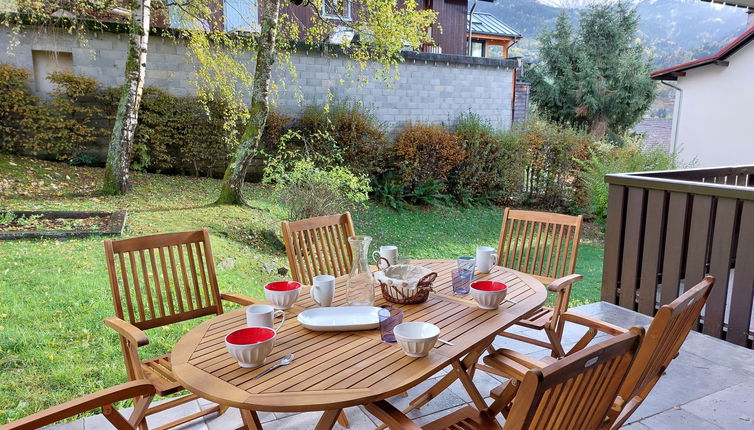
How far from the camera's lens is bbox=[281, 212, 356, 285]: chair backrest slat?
2721 mm

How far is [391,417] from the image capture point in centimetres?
148

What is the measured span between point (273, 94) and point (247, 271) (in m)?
4.02

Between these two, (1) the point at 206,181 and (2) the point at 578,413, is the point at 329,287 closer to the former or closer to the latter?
(2) the point at 578,413

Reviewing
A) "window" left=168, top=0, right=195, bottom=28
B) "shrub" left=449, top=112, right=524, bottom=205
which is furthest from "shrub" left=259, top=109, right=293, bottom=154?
"shrub" left=449, top=112, right=524, bottom=205

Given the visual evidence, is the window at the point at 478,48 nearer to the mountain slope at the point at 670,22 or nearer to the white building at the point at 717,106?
the white building at the point at 717,106

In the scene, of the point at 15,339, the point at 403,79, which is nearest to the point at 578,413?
the point at 15,339

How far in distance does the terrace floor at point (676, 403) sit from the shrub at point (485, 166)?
594cm

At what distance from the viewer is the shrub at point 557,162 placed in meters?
9.28

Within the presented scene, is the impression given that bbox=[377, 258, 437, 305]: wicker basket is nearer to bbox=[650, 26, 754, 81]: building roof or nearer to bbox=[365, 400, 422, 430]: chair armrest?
bbox=[365, 400, 422, 430]: chair armrest

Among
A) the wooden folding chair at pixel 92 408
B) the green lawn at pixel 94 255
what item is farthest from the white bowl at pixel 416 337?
the green lawn at pixel 94 255

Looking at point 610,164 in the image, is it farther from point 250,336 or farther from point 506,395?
point 250,336

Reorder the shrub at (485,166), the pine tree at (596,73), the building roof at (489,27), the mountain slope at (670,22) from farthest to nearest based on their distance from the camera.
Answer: the mountain slope at (670,22), the pine tree at (596,73), the building roof at (489,27), the shrub at (485,166)

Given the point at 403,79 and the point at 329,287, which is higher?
the point at 403,79

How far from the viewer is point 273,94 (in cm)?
805
